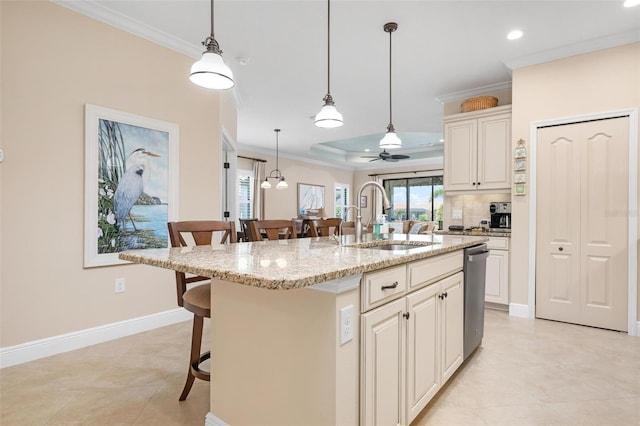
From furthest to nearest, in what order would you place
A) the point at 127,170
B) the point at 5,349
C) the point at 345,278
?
the point at 127,170 → the point at 5,349 → the point at 345,278

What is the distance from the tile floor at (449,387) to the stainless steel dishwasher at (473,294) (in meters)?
0.19

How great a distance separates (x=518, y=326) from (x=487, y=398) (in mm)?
1614

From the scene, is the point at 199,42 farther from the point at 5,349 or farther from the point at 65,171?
the point at 5,349

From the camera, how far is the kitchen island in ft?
3.70

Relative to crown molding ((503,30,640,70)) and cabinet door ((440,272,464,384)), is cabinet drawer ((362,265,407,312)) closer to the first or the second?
cabinet door ((440,272,464,384))

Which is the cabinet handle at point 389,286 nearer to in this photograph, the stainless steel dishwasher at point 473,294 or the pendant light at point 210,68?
the stainless steel dishwasher at point 473,294

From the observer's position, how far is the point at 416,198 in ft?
33.9

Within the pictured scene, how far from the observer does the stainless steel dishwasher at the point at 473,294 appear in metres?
2.23

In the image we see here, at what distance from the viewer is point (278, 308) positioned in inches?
50.9

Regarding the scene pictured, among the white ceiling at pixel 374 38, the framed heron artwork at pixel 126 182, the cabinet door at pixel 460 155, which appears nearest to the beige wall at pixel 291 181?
the white ceiling at pixel 374 38

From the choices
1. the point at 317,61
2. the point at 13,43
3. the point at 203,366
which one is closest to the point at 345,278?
the point at 203,366

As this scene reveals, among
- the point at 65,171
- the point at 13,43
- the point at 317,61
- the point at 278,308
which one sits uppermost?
the point at 317,61

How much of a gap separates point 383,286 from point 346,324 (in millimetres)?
261

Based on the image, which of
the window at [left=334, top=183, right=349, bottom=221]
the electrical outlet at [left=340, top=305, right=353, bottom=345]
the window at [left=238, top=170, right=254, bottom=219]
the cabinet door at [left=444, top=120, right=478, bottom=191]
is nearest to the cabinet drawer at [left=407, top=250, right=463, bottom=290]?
the electrical outlet at [left=340, top=305, right=353, bottom=345]
